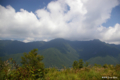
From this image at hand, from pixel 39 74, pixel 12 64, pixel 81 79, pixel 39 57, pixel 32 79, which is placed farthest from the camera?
pixel 39 57

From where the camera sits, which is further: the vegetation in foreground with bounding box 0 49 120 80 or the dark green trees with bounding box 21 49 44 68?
the dark green trees with bounding box 21 49 44 68

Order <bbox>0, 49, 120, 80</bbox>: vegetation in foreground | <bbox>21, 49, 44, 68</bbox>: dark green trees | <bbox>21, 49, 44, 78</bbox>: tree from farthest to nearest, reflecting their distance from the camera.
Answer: <bbox>21, 49, 44, 68</bbox>: dark green trees, <bbox>21, 49, 44, 78</bbox>: tree, <bbox>0, 49, 120, 80</bbox>: vegetation in foreground

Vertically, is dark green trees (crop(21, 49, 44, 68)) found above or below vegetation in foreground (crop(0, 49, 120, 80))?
above

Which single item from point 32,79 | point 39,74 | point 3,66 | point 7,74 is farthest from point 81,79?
point 3,66

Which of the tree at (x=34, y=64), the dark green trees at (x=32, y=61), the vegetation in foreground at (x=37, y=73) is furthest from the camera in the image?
the dark green trees at (x=32, y=61)

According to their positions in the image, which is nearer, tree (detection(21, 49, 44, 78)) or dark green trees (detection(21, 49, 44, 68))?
tree (detection(21, 49, 44, 78))

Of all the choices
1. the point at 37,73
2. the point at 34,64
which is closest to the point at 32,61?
the point at 34,64

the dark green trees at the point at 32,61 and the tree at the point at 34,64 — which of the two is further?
the dark green trees at the point at 32,61

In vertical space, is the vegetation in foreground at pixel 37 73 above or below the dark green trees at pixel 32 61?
below

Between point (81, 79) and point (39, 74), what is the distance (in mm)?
3341

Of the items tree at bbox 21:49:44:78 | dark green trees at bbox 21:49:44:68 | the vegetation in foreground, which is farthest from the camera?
dark green trees at bbox 21:49:44:68

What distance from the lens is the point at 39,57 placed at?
6.71m

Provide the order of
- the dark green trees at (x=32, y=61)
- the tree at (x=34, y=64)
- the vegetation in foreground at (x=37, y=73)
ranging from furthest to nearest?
the dark green trees at (x=32, y=61), the tree at (x=34, y=64), the vegetation in foreground at (x=37, y=73)

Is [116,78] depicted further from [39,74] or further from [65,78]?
[39,74]
